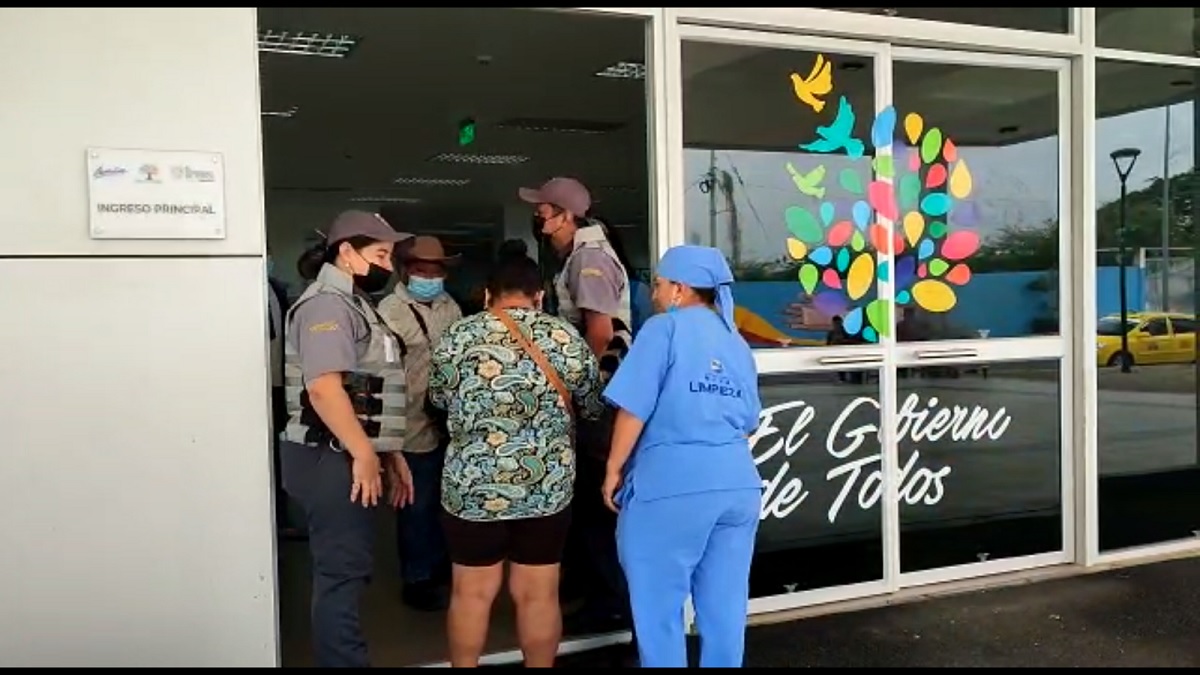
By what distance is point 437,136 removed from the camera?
6391 millimetres

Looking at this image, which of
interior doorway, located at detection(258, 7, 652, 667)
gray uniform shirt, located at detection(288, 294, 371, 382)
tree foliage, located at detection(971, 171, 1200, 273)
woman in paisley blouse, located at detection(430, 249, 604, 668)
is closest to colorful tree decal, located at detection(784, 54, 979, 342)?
tree foliage, located at detection(971, 171, 1200, 273)

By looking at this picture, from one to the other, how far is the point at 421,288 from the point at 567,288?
2.01 feet

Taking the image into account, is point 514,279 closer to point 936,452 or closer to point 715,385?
point 715,385

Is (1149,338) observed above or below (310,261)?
below

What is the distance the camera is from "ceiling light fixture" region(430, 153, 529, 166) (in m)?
6.21

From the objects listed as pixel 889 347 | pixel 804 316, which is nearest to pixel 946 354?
pixel 889 347

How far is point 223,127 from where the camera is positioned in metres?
3.14

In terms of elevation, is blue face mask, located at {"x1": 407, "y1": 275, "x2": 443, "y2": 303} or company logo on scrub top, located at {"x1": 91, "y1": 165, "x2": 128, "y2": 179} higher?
company logo on scrub top, located at {"x1": 91, "y1": 165, "x2": 128, "y2": 179}

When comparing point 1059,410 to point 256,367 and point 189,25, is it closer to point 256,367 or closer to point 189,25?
point 256,367

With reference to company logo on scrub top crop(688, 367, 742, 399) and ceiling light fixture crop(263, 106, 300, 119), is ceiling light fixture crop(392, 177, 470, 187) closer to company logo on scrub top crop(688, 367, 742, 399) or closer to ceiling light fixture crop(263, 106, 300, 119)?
ceiling light fixture crop(263, 106, 300, 119)

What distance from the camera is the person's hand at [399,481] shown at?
348cm

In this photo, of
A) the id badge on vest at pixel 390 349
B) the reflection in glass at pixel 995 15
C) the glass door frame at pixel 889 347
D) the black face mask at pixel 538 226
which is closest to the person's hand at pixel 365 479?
the id badge on vest at pixel 390 349

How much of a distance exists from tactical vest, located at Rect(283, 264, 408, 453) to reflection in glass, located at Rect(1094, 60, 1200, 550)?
3.32 metres

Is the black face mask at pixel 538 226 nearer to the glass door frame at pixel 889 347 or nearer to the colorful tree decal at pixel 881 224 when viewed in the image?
the glass door frame at pixel 889 347
